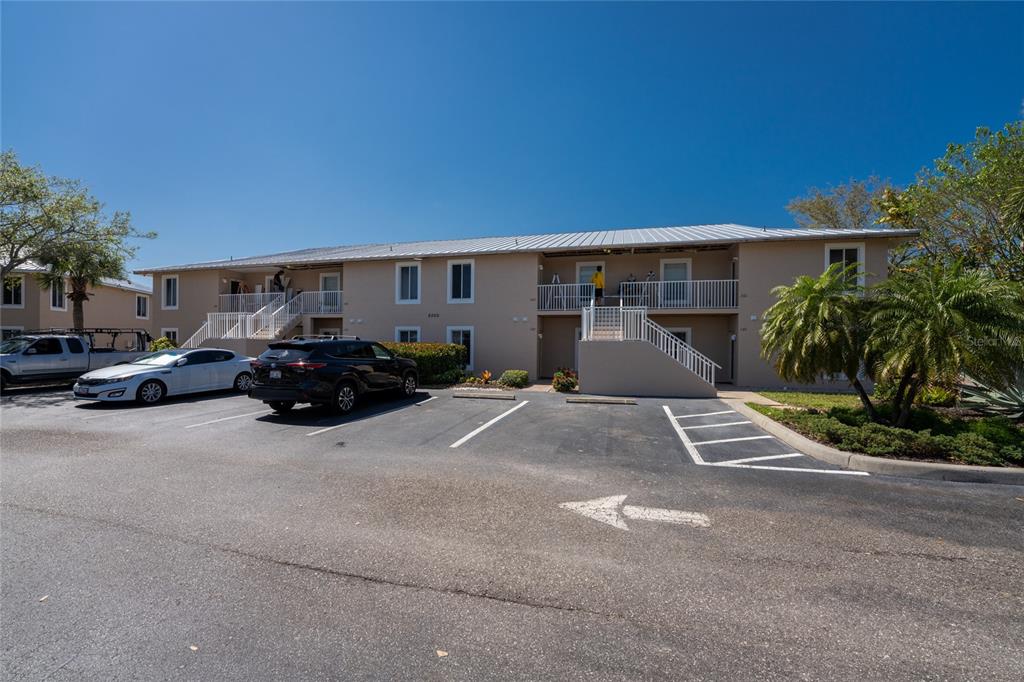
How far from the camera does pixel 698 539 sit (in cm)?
387

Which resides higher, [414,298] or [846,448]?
[414,298]

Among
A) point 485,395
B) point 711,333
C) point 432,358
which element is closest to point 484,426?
point 485,395

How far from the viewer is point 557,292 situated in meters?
18.2

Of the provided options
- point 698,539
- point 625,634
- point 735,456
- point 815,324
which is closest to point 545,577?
point 625,634

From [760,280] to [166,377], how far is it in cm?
1871

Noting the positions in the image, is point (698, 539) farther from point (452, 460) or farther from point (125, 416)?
point (125, 416)

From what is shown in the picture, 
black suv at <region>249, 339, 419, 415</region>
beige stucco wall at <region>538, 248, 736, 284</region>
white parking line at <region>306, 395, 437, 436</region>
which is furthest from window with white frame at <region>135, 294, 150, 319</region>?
white parking line at <region>306, 395, 437, 436</region>

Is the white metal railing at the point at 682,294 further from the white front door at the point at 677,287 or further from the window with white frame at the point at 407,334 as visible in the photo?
the window with white frame at the point at 407,334

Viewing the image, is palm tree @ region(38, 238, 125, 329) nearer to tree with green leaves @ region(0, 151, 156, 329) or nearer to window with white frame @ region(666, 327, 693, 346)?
tree with green leaves @ region(0, 151, 156, 329)

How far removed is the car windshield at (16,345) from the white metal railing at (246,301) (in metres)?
8.21

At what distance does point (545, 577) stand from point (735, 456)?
478 cm

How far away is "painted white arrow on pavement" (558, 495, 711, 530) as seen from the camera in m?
4.25

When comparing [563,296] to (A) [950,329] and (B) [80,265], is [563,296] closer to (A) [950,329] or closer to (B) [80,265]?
(A) [950,329]

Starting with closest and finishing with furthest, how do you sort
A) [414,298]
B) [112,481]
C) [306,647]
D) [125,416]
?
[306,647] < [112,481] < [125,416] < [414,298]
